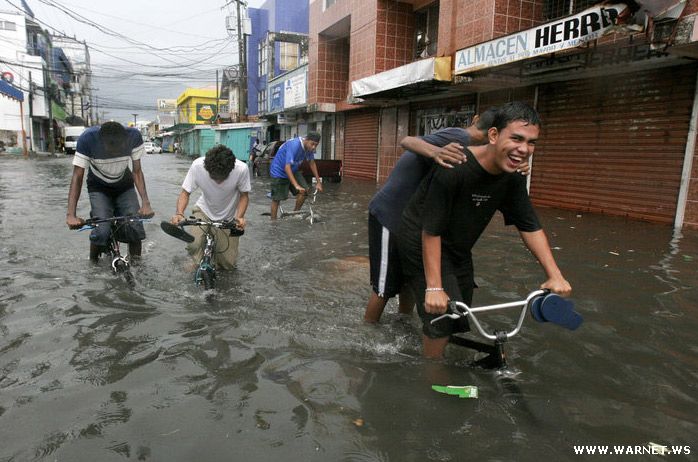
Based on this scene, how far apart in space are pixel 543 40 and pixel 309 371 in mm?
7796

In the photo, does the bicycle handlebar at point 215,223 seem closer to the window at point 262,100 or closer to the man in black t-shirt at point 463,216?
the man in black t-shirt at point 463,216

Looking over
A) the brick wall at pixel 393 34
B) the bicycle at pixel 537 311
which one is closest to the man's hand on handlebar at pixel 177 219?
the bicycle at pixel 537 311

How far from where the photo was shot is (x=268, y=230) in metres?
8.65

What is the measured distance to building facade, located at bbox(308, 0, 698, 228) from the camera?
8.07 meters

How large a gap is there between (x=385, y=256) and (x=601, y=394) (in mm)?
1488

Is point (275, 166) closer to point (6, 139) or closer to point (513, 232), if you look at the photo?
point (513, 232)

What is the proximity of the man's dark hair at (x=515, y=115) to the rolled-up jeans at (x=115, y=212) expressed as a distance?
411cm

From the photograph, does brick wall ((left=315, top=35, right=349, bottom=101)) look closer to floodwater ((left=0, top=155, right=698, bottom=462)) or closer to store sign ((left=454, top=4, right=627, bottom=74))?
store sign ((left=454, top=4, right=627, bottom=74))

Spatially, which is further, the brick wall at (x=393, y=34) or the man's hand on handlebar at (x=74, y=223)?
the brick wall at (x=393, y=34)

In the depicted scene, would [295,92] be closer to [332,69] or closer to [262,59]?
[332,69]

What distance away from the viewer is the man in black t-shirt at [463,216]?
2434 mm

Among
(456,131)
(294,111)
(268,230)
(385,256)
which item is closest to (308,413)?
(385,256)

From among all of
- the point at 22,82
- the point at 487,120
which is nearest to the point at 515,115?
the point at 487,120

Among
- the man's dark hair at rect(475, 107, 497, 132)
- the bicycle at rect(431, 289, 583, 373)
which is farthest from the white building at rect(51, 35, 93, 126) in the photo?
the bicycle at rect(431, 289, 583, 373)
